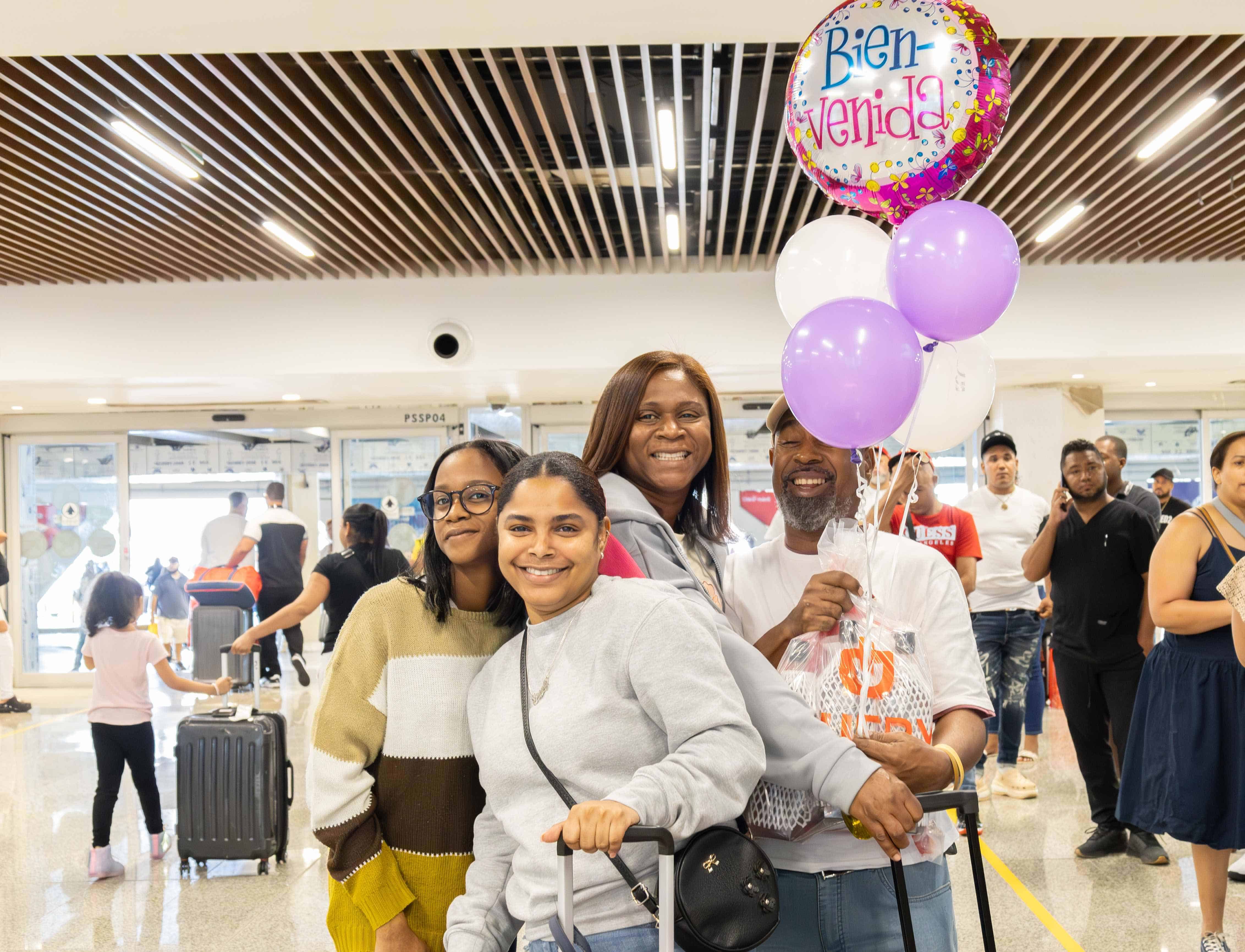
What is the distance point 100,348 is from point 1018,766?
23.4 feet

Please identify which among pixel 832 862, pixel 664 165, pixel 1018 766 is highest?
pixel 664 165

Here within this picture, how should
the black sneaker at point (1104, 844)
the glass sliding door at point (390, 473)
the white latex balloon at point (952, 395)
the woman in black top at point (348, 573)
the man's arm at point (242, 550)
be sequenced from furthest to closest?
1. the glass sliding door at point (390, 473)
2. the man's arm at point (242, 550)
3. the woman in black top at point (348, 573)
4. the black sneaker at point (1104, 844)
5. the white latex balloon at point (952, 395)

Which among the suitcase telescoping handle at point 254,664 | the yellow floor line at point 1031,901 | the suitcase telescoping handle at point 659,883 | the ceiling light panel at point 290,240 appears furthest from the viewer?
the ceiling light panel at point 290,240

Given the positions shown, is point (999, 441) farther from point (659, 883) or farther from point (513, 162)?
point (659, 883)

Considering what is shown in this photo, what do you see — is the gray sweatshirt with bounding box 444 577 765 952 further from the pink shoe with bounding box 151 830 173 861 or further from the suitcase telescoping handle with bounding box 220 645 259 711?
the pink shoe with bounding box 151 830 173 861

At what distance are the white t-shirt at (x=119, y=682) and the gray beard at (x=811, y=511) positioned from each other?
3.40 meters

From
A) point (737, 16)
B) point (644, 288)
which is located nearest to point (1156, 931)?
point (737, 16)

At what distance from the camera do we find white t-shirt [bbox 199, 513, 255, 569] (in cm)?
1055

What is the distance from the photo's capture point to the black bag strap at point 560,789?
4.46ft

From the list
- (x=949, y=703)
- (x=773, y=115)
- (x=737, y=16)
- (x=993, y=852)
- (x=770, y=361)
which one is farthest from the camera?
(x=770, y=361)

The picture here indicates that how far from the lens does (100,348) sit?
727cm

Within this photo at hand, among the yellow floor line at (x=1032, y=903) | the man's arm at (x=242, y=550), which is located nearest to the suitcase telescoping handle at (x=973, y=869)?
the yellow floor line at (x=1032, y=903)

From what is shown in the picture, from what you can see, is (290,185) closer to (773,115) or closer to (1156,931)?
(773,115)

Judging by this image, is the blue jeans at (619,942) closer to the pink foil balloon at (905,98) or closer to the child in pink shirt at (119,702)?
the pink foil balloon at (905,98)
